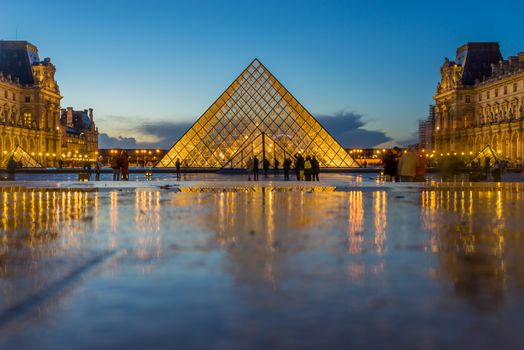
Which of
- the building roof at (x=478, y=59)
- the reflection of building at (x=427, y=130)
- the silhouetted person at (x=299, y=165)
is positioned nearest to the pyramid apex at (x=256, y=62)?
the silhouetted person at (x=299, y=165)

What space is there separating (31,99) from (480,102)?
52.9 meters

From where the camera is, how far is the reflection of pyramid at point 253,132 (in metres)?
43.4

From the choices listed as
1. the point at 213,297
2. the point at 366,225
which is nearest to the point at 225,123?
the point at 366,225

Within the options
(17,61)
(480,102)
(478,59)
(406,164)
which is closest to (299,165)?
(406,164)

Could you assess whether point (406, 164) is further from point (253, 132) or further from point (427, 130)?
point (427, 130)

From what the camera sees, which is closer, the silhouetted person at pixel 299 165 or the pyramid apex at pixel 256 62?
the silhouetted person at pixel 299 165

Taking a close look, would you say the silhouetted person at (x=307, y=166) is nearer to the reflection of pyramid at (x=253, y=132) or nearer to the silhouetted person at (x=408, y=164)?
the silhouetted person at (x=408, y=164)

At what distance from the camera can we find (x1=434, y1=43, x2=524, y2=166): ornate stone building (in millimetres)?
63938

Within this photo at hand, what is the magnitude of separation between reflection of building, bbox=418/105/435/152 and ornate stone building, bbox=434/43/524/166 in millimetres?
24671

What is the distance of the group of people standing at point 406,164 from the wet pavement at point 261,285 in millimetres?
12133

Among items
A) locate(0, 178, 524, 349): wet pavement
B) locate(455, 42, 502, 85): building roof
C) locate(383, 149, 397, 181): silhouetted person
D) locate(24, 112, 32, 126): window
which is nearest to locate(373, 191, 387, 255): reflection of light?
locate(0, 178, 524, 349): wet pavement

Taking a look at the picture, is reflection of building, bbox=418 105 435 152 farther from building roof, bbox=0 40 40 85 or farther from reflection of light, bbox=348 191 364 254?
reflection of light, bbox=348 191 364 254

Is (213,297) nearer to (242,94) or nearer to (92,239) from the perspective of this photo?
(92,239)

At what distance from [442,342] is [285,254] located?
2.52 m
